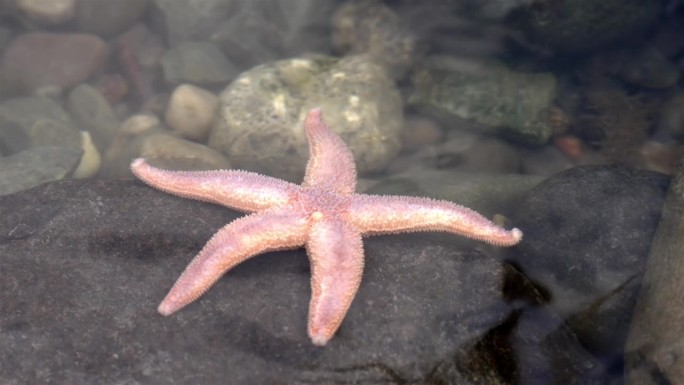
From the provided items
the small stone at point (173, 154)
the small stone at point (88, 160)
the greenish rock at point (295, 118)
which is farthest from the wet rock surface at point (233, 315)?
the small stone at point (88, 160)

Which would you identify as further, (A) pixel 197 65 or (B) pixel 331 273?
(A) pixel 197 65

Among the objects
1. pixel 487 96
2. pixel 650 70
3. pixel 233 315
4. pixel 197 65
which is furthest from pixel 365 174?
pixel 650 70

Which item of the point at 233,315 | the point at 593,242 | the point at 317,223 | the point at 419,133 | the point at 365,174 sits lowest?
the point at 365,174

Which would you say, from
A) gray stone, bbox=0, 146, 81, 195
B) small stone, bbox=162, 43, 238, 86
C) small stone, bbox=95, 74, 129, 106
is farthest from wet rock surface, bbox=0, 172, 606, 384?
small stone, bbox=95, 74, 129, 106

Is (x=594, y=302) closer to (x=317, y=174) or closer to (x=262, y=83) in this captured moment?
(x=317, y=174)

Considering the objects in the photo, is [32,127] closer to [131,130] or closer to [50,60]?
[131,130]

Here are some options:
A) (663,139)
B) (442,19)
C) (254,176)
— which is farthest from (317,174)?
(663,139)
